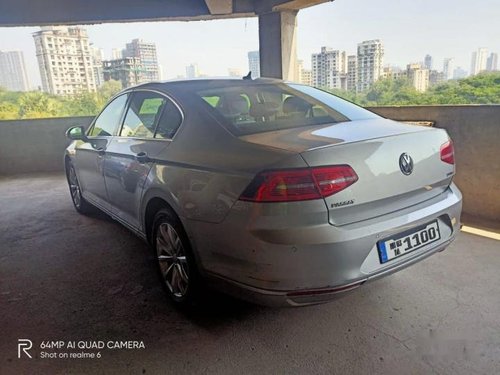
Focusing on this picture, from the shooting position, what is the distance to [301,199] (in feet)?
5.18

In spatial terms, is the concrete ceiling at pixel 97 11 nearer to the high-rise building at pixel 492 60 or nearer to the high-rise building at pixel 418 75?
the high-rise building at pixel 418 75

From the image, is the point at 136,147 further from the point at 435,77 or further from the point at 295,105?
the point at 435,77

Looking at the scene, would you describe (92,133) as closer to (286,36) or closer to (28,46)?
(286,36)

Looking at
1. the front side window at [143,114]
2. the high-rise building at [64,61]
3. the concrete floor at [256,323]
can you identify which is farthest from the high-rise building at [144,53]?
the concrete floor at [256,323]

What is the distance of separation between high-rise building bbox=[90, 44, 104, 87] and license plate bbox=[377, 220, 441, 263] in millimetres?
14297

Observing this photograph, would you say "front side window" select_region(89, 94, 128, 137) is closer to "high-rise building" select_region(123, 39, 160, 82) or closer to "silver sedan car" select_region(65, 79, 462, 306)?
"silver sedan car" select_region(65, 79, 462, 306)

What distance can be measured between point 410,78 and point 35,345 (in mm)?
7148

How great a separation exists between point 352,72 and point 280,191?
7.18m

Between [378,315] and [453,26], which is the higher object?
[453,26]

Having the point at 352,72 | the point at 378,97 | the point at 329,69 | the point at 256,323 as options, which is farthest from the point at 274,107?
the point at 329,69

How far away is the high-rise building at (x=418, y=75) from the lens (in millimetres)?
6372

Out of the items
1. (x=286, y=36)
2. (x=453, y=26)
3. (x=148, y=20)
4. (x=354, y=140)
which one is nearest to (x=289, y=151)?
(x=354, y=140)

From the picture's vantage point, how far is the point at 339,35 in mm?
10961

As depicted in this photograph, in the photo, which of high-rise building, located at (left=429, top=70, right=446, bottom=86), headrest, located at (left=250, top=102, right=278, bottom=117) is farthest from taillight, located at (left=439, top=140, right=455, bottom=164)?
high-rise building, located at (left=429, top=70, right=446, bottom=86)
